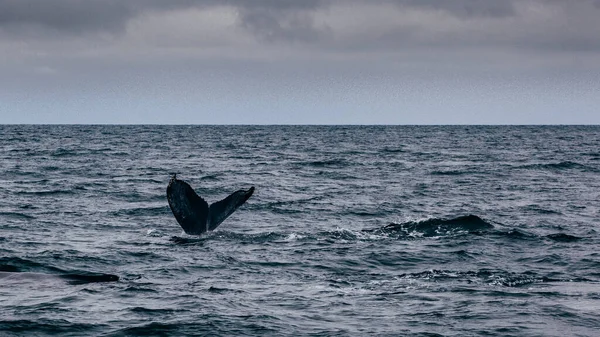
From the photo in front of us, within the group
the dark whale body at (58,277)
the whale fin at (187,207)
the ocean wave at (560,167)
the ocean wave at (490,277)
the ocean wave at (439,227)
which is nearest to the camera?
the dark whale body at (58,277)

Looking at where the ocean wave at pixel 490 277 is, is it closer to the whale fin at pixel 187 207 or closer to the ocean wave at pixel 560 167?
the whale fin at pixel 187 207

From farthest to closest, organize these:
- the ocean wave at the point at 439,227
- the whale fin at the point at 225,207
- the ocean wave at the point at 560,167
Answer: the ocean wave at the point at 560,167 < the ocean wave at the point at 439,227 < the whale fin at the point at 225,207

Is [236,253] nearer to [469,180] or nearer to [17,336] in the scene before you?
[17,336]

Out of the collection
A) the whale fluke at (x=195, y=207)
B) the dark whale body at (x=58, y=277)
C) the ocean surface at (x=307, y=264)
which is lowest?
the ocean surface at (x=307, y=264)

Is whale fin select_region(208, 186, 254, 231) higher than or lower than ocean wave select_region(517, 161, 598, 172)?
higher

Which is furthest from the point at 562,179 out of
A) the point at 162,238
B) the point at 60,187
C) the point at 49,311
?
the point at 49,311

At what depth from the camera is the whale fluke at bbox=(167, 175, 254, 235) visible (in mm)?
18547

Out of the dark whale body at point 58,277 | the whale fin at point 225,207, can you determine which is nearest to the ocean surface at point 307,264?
the dark whale body at point 58,277

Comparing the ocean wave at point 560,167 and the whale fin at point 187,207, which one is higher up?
the whale fin at point 187,207

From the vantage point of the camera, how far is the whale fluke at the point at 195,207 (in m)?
18.5

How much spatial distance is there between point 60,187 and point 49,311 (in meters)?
22.9

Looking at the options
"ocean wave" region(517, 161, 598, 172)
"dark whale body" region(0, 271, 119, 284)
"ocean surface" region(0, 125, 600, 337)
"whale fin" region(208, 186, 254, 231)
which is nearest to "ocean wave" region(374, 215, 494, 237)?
"ocean surface" region(0, 125, 600, 337)

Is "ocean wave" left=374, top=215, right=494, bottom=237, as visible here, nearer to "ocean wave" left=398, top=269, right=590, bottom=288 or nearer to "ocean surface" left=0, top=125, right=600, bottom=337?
"ocean surface" left=0, top=125, right=600, bottom=337

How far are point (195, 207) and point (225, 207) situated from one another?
72 centimetres
